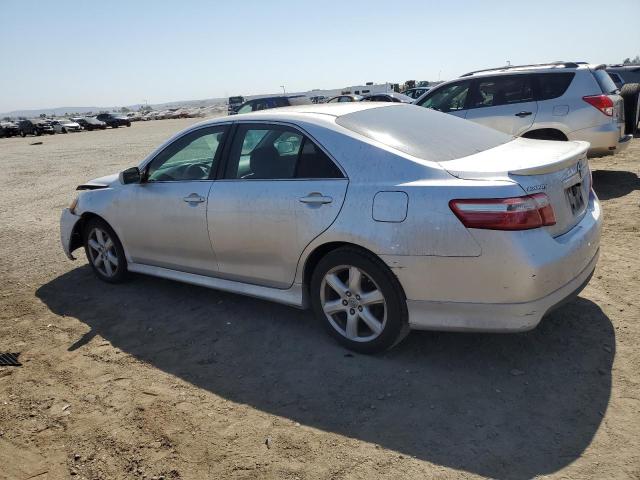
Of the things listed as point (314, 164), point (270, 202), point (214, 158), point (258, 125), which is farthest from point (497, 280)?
point (214, 158)

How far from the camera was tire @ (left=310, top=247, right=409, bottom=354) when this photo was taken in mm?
3266

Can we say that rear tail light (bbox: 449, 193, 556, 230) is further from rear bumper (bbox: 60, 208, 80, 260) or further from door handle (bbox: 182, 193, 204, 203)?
Answer: rear bumper (bbox: 60, 208, 80, 260)

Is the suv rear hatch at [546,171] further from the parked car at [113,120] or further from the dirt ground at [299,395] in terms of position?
the parked car at [113,120]

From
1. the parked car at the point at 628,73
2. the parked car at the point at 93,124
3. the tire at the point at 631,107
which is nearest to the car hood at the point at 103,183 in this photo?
the tire at the point at 631,107

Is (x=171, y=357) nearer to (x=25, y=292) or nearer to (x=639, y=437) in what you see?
(x=25, y=292)

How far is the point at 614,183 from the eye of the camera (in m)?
8.21

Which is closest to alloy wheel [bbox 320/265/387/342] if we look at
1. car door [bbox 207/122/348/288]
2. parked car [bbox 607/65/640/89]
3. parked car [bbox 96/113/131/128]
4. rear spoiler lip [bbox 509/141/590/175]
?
car door [bbox 207/122/348/288]

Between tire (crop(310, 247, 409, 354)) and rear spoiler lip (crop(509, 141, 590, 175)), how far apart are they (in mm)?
981

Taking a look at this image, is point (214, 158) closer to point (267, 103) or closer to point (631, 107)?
point (631, 107)

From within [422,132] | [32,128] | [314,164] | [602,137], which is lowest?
[602,137]

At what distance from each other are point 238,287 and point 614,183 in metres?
6.81

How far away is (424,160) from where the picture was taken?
3.25 m

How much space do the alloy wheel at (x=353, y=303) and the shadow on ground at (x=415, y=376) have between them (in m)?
0.18

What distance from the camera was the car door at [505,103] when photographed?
784 cm
